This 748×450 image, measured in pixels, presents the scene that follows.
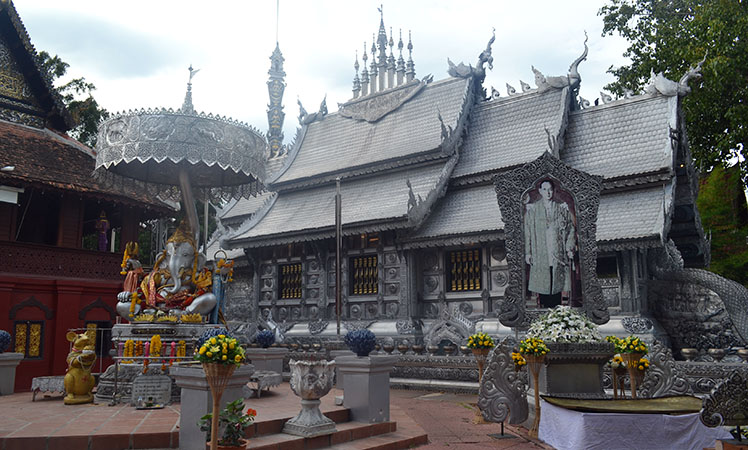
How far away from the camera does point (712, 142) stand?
84.9 feet

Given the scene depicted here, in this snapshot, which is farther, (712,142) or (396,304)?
(712,142)

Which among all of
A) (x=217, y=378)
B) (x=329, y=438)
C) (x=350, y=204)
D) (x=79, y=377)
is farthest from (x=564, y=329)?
(x=350, y=204)

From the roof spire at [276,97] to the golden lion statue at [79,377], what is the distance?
46114mm

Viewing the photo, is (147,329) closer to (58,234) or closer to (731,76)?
(58,234)

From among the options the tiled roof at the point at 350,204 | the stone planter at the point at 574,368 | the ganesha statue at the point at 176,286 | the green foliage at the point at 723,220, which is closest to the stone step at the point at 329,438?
the stone planter at the point at 574,368

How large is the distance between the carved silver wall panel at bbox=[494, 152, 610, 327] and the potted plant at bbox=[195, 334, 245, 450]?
7.41 meters

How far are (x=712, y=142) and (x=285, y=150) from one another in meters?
19.7

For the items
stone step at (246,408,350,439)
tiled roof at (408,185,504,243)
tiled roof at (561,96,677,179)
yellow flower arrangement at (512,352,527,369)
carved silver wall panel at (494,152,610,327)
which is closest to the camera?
stone step at (246,408,350,439)

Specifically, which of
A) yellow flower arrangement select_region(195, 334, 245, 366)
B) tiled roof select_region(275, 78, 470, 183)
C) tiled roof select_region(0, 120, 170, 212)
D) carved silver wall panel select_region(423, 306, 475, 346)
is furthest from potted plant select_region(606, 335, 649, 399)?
tiled roof select_region(0, 120, 170, 212)

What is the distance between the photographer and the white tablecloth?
7.07 meters

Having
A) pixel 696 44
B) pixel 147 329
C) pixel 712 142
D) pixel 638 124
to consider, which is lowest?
pixel 147 329

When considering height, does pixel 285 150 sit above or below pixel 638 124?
above

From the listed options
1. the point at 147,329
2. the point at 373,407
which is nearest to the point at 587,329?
the point at 373,407

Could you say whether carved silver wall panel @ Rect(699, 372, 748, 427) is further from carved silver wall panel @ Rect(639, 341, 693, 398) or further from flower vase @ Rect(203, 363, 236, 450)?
flower vase @ Rect(203, 363, 236, 450)
